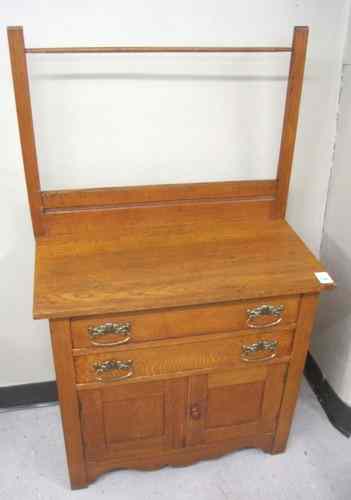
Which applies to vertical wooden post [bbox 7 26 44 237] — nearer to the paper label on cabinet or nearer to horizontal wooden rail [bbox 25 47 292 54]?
horizontal wooden rail [bbox 25 47 292 54]

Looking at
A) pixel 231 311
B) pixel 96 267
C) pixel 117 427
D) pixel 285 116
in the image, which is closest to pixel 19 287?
pixel 96 267

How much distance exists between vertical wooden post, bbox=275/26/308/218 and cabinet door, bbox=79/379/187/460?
0.64 m

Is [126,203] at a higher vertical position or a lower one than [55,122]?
lower

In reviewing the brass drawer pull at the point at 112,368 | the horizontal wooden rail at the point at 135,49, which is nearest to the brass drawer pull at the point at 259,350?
the brass drawer pull at the point at 112,368

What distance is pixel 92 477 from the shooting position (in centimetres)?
155

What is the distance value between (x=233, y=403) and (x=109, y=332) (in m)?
0.49

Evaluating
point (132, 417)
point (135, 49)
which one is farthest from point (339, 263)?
point (135, 49)

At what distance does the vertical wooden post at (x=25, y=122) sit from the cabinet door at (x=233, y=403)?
65 cm

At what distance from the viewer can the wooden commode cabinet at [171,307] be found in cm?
124

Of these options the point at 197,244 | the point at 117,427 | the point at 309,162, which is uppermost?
the point at 309,162

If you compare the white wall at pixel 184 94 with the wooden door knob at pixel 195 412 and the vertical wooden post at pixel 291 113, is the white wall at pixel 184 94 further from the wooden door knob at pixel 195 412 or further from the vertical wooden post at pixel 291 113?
the wooden door knob at pixel 195 412

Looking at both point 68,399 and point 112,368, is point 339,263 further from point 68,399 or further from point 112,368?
point 68,399

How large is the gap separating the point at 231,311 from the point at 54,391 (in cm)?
90

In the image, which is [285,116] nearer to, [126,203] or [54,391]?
[126,203]
